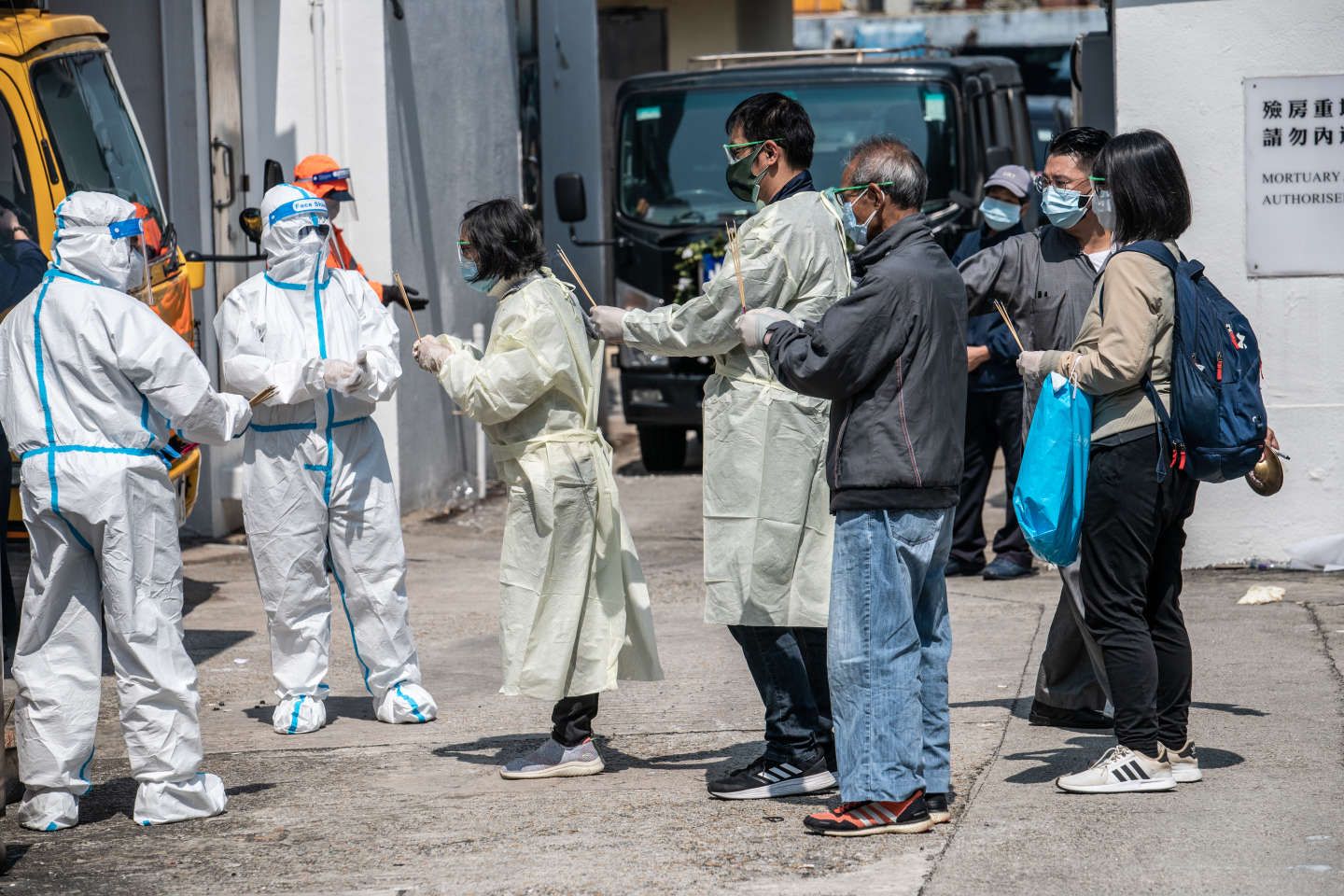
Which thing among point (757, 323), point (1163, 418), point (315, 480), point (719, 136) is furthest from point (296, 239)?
point (719, 136)

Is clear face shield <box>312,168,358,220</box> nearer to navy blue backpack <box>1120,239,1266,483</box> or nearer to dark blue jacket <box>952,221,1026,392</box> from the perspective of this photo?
dark blue jacket <box>952,221,1026,392</box>

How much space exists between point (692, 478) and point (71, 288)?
8063 mm

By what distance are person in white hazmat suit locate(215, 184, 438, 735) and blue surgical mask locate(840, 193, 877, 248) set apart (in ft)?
6.19

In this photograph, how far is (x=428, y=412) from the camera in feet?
36.4

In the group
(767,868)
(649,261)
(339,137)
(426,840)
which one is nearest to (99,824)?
(426,840)

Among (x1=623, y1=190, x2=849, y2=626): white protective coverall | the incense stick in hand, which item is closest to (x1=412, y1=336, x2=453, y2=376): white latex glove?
the incense stick in hand

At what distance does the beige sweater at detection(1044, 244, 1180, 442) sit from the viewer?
4.62 m

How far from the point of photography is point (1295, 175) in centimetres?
793

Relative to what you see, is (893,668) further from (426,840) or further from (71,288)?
(71,288)

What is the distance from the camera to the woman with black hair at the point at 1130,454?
4656 mm

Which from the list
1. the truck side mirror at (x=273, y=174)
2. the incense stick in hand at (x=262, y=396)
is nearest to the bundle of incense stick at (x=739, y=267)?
the incense stick in hand at (x=262, y=396)

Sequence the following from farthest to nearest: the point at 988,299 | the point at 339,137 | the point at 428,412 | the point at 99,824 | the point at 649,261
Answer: the point at 649,261
the point at 428,412
the point at 339,137
the point at 988,299
the point at 99,824

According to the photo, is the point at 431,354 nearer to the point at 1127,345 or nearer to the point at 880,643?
the point at 880,643

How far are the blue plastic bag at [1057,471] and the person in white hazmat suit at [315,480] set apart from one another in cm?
226
